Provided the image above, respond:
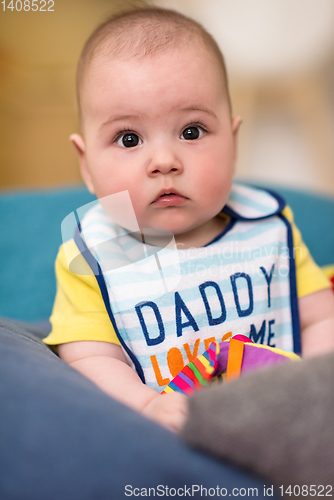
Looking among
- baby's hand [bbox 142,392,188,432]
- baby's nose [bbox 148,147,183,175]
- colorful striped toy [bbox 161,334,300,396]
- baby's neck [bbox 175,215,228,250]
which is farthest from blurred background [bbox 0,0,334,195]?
baby's hand [bbox 142,392,188,432]

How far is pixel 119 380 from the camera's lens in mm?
585

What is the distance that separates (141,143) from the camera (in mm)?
666

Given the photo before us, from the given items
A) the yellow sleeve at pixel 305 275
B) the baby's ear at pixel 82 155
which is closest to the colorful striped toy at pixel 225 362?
the yellow sleeve at pixel 305 275

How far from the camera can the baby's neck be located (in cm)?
76

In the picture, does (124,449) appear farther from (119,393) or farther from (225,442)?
(119,393)

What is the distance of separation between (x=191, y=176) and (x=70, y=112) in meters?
1.53

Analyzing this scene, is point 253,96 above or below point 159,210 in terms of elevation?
below

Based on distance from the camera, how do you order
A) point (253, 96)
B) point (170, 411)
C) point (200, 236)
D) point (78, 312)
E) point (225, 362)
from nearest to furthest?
point (170, 411)
point (225, 362)
point (78, 312)
point (200, 236)
point (253, 96)

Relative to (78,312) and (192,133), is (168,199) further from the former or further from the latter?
(78,312)

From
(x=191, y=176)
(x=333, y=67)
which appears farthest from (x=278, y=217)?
(x=333, y=67)

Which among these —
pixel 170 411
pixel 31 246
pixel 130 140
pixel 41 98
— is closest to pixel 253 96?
pixel 41 98

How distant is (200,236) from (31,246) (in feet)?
1.52

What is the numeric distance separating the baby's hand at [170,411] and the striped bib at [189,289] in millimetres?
164

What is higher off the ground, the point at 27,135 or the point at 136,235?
the point at 136,235
